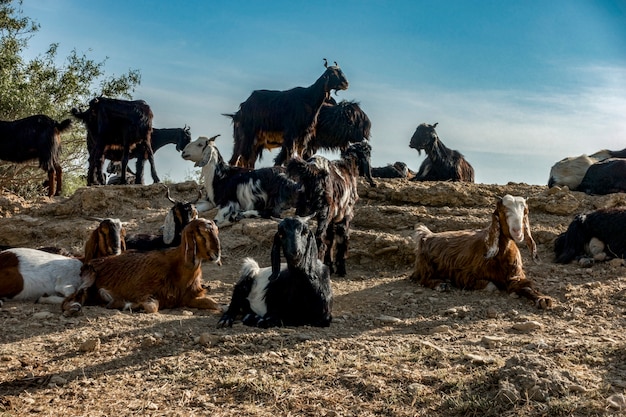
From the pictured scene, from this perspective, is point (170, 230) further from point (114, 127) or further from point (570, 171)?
point (570, 171)

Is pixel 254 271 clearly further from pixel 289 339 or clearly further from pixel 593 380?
pixel 593 380

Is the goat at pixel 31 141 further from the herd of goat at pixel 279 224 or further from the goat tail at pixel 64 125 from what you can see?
the goat tail at pixel 64 125

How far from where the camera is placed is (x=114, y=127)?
516 inches

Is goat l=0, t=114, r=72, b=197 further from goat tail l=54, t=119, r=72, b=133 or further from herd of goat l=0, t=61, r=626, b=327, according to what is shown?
goat tail l=54, t=119, r=72, b=133

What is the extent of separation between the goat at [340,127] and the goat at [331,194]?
11.9 feet

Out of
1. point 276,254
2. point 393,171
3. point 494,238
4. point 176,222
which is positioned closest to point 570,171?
point 393,171

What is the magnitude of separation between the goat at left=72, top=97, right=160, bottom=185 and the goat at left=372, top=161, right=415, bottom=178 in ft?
16.3

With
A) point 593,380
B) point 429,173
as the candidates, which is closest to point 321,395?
point 593,380

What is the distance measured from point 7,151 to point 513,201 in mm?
9386

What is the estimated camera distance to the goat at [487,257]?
24.2 feet

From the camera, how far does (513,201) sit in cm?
742

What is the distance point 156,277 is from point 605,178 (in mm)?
8491

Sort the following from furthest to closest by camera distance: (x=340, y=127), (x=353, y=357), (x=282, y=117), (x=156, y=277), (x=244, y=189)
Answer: (x=340, y=127)
(x=282, y=117)
(x=244, y=189)
(x=156, y=277)
(x=353, y=357)

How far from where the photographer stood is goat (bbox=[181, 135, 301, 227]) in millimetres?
11023
